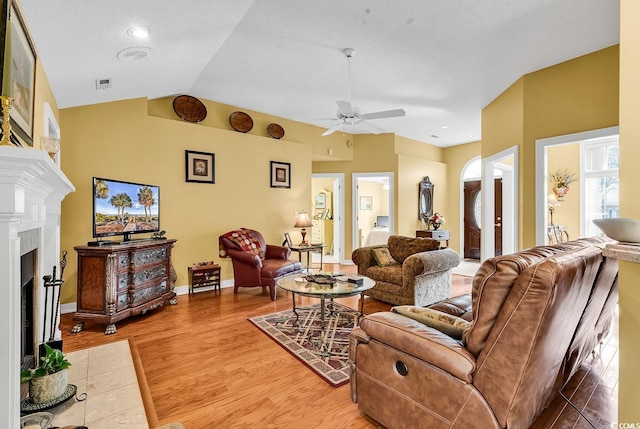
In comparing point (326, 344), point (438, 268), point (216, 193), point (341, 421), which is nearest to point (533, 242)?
point (438, 268)

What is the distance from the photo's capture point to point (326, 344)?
2.78 m

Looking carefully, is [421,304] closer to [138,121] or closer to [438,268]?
[438,268]

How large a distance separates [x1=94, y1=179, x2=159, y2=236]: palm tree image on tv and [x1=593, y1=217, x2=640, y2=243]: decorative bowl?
12.8 ft

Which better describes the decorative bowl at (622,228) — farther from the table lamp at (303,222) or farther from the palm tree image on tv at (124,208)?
the table lamp at (303,222)

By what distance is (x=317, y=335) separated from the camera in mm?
2982

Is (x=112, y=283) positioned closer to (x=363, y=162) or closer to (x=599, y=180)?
(x=363, y=162)

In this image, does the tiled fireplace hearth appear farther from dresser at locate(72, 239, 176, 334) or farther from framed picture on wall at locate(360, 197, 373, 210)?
framed picture on wall at locate(360, 197, 373, 210)

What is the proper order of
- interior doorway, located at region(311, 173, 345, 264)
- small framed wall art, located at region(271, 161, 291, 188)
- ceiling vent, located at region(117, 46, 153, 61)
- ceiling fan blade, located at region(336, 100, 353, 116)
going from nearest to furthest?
ceiling vent, located at region(117, 46, 153, 61)
ceiling fan blade, located at region(336, 100, 353, 116)
small framed wall art, located at region(271, 161, 291, 188)
interior doorway, located at region(311, 173, 345, 264)

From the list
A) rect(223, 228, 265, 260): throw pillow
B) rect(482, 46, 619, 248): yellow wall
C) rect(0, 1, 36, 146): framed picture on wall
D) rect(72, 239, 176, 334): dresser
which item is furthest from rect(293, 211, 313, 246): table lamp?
rect(0, 1, 36, 146): framed picture on wall

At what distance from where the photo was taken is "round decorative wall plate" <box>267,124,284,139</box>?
5.64 metres

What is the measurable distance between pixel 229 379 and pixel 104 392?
0.79m

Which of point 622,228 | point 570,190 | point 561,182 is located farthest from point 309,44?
point 570,190

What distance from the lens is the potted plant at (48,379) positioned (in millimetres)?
1790

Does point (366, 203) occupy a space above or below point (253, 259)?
above
